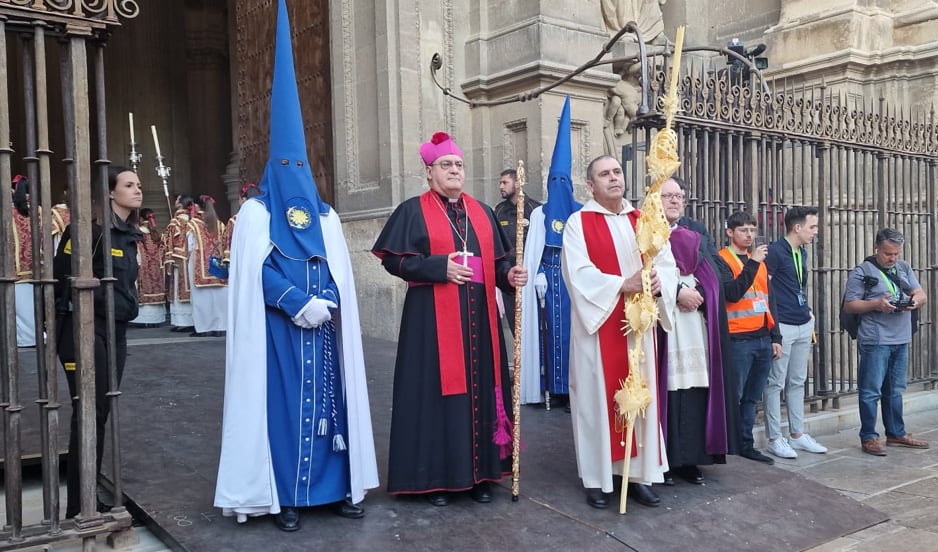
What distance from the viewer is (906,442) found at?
22.8 ft

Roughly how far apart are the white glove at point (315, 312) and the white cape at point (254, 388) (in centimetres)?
22

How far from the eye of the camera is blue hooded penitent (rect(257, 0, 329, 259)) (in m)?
4.16

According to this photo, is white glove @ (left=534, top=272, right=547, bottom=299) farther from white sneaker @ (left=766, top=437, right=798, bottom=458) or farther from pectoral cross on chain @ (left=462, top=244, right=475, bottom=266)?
pectoral cross on chain @ (left=462, top=244, right=475, bottom=266)

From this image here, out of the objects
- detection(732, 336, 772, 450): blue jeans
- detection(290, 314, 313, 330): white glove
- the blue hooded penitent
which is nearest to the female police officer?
the blue hooded penitent

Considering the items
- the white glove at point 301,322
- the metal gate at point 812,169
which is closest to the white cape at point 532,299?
the metal gate at point 812,169

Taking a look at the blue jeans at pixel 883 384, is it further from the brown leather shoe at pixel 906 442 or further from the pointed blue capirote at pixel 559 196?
the pointed blue capirote at pixel 559 196

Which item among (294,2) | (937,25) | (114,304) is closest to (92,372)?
(114,304)

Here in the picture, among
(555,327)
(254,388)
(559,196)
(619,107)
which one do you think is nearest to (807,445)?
(555,327)

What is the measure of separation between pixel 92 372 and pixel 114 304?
40 centimetres

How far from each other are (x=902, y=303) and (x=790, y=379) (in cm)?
115

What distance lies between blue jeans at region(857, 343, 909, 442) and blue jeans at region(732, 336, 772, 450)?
1.22m

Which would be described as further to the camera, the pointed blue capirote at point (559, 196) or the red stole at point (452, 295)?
the pointed blue capirote at point (559, 196)

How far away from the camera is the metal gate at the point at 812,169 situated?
260 inches

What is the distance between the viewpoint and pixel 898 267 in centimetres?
698
